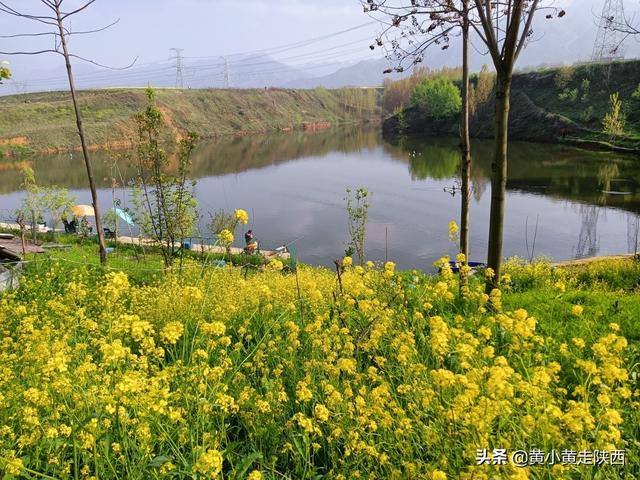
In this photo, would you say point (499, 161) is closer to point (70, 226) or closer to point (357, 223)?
point (357, 223)

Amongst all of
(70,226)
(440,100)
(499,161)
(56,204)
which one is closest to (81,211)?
(56,204)

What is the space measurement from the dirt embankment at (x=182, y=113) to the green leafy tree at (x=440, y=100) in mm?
29556

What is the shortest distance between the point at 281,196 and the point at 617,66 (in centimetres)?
5953

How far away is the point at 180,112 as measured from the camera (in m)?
95.6

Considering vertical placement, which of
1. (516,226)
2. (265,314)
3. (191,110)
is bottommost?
(516,226)

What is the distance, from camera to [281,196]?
36.3 meters

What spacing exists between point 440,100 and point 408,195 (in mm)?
53343

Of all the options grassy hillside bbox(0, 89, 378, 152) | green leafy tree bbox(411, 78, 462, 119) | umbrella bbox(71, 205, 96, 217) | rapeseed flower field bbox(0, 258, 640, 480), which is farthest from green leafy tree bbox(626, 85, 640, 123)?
rapeseed flower field bbox(0, 258, 640, 480)

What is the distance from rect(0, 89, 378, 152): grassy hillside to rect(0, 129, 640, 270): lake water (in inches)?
407

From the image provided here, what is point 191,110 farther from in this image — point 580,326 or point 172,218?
point 580,326

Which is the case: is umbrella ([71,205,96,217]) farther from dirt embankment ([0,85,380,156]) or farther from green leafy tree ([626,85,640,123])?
green leafy tree ([626,85,640,123])

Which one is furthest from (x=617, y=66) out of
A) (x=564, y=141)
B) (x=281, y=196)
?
(x=281, y=196)

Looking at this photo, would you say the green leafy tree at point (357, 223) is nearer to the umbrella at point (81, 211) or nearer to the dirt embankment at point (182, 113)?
the umbrella at point (81, 211)

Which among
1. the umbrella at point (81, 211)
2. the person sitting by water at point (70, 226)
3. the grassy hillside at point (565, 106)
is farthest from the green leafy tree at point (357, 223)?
the grassy hillside at point (565, 106)
